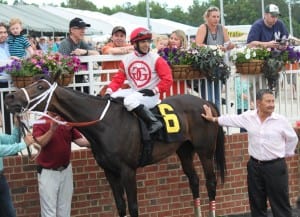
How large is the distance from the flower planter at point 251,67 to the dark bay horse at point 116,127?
4.50 ft

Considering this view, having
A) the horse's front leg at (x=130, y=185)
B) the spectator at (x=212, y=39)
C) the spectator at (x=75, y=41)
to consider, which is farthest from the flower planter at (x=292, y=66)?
the horse's front leg at (x=130, y=185)

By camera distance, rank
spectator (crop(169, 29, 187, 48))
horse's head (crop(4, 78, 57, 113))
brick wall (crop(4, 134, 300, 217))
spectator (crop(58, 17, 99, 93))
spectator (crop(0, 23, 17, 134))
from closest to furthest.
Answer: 1. horse's head (crop(4, 78, 57, 113))
2. spectator (crop(0, 23, 17, 134))
3. brick wall (crop(4, 134, 300, 217))
4. spectator (crop(58, 17, 99, 93))
5. spectator (crop(169, 29, 187, 48))

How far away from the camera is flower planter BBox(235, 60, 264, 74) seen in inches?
363

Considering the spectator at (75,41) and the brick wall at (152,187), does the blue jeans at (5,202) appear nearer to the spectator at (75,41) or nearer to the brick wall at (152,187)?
the brick wall at (152,187)

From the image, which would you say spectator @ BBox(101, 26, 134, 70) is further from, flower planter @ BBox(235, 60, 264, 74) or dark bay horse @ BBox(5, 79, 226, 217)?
flower planter @ BBox(235, 60, 264, 74)

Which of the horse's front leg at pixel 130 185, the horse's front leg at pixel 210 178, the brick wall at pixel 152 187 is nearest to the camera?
the horse's front leg at pixel 130 185

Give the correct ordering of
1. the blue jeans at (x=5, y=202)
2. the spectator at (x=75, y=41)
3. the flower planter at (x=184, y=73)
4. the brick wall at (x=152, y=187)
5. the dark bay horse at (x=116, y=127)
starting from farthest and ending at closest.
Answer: the flower planter at (x=184, y=73) → the spectator at (x=75, y=41) → the brick wall at (x=152, y=187) → the blue jeans at (x=5, y=202) → the dark bay horse at (x=116, y=127)

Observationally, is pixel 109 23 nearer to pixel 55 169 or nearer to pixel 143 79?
pixel 143 79

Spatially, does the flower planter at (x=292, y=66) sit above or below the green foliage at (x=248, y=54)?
below

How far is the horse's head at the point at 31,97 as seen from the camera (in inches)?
254

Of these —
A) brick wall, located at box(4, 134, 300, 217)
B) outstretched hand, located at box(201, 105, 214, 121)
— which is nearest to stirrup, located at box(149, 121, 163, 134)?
outstretched hand, located at box(201, 105, 214, 121)

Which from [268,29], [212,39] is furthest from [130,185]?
[268,29]

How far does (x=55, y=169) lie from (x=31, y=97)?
98cm

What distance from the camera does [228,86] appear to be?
9367mm
